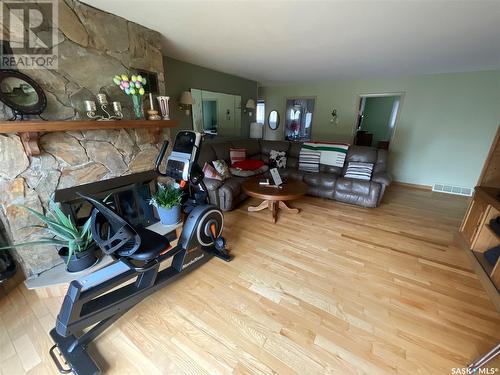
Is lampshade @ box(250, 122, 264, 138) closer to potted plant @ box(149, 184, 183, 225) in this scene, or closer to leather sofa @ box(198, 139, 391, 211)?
leather sofa @ box(198, 139, 391, 211)

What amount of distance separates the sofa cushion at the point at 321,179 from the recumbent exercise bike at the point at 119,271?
2203 mm

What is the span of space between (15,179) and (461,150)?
6.18 m

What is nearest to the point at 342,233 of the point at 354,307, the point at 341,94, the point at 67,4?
the point at 354,307

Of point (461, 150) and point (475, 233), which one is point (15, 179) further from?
point (461, 150)

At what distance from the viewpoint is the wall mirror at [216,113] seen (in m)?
3.76

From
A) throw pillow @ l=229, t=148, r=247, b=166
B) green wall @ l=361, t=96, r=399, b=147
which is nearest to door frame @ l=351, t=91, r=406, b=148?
green wall @ l=361, t=96, r=399, b=147

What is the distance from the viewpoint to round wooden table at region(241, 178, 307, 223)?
2.52 meters

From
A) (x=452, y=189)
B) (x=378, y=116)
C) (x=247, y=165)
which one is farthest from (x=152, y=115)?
(x=378, y=116)

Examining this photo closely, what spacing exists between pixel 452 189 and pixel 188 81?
5.41m

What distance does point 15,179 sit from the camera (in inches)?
57.0

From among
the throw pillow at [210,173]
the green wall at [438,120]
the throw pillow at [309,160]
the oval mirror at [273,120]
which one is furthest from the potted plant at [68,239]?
the green wall at [438,120]

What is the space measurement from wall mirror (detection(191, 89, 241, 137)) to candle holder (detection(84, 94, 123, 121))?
6.40 ft

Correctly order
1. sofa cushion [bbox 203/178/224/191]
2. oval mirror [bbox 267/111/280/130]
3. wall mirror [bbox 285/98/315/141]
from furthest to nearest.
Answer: oval mirror [bbox 267/111/280/130] < wall mirror [bbox 285/98/315/141] < sofa cushion [bbox 203/178/224/191]

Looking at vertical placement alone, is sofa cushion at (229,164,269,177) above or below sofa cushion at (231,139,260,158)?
below
